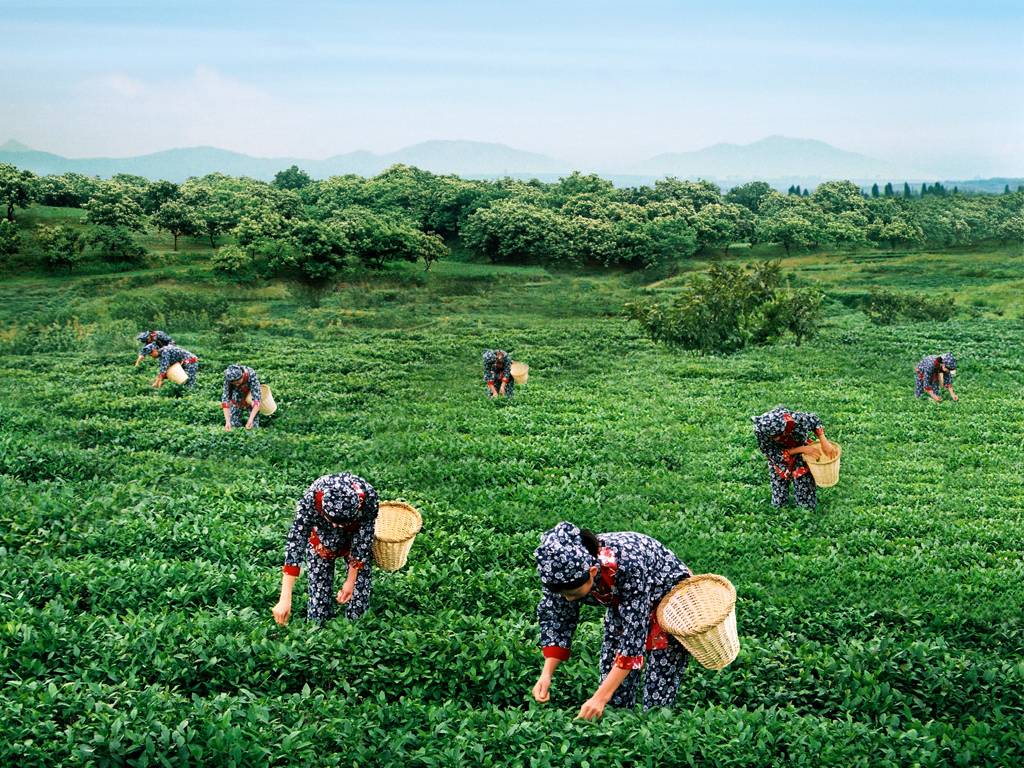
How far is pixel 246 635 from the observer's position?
6.02 meters

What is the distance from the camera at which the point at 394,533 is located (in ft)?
23.1

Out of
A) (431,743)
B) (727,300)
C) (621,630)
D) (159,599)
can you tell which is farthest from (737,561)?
(727,300)

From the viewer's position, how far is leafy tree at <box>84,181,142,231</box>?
68.9 ft

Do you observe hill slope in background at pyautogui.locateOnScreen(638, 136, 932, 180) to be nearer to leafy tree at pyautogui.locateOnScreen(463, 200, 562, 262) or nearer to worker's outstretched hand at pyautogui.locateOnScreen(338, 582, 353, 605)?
leafy tree at pyautogui.locateOnScreen(463, 200, 562, 262)

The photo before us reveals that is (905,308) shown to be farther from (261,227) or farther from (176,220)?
(176,220)

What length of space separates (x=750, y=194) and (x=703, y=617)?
2575cm

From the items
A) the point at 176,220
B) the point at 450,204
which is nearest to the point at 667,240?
the point at 450,204

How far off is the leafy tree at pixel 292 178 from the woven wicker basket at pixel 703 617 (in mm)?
21943

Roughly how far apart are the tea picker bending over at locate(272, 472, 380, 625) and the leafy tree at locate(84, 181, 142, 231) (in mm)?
17460

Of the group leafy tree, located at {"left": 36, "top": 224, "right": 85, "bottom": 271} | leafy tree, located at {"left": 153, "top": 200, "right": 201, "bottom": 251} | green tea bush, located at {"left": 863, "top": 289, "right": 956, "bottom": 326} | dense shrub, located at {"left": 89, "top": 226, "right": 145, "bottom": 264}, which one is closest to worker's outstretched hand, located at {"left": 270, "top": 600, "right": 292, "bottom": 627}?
dense shrub, located at {"left": 89, "top": 226, "right": 145, "bottom": 264}

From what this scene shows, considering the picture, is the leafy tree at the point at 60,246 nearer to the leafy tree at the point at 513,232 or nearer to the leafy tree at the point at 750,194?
the leafy tree at the point at 513,232

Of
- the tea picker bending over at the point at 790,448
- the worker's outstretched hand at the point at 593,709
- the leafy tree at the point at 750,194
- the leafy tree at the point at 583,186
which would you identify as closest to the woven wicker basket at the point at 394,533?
the worker's outstretched hand at the point at 593,709

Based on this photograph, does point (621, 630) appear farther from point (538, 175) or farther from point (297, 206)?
point (538, 175)

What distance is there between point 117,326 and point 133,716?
1708 cm
